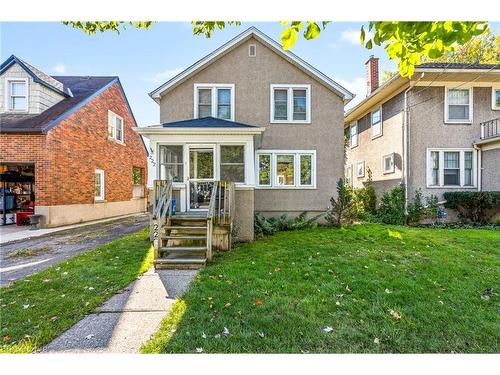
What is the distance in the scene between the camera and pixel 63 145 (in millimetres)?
10930

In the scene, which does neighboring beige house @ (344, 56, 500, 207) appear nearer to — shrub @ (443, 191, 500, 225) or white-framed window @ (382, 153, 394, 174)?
shrub @ (443, 191, 500, 225)

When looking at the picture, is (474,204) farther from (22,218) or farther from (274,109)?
(22,218)

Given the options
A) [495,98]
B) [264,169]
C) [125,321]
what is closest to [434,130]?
[495,98]

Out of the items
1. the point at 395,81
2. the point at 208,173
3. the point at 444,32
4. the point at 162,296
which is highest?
the point at 395,81

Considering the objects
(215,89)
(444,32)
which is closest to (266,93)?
(215,89)

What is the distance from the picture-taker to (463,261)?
5.60 meters

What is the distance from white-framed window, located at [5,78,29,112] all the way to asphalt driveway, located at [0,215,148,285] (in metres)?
5.84

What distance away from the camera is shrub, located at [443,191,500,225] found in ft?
34.2

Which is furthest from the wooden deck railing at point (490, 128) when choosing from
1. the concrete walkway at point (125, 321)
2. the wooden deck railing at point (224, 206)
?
the concrete walkway at point (125, 321)

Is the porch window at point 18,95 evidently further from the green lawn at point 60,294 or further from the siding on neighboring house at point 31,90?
the green lawn at point 60,294

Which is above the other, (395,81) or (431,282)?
(395,81)

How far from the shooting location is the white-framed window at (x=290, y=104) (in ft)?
33.2
